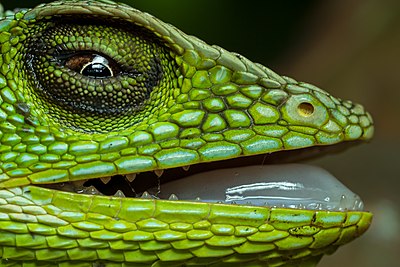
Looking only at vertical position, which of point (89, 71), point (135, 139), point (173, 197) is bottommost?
point (173, 197)

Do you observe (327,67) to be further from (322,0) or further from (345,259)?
(345,259)

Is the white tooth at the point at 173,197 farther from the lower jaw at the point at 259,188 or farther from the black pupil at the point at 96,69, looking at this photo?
the black pupil at the point at 96,69

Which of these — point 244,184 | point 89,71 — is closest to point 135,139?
point 89,71

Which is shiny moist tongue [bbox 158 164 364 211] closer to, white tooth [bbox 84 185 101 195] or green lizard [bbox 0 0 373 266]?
green lizard [bbox 0 0 373 266]

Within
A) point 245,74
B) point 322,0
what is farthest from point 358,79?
point 245,74

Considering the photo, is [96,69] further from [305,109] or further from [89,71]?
[305,109]

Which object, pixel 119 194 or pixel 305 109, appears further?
pixel 305 109

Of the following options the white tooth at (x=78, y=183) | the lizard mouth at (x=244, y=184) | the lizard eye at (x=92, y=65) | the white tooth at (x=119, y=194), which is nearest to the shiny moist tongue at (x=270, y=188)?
the lizard mouth at (x=244, y=184)

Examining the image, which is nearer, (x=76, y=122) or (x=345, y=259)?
(x=76, y=122)
